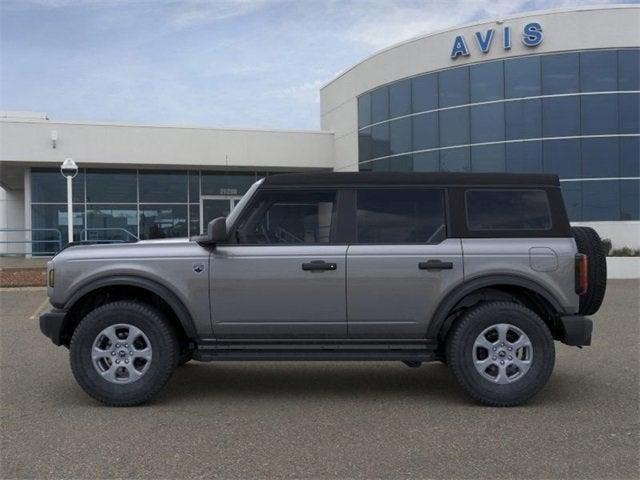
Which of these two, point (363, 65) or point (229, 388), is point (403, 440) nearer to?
point (229, 388)

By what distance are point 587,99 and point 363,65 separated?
8.69 m

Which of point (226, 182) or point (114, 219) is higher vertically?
point (226, 182)

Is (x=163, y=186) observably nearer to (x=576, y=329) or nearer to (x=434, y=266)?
(x=434, y=266)

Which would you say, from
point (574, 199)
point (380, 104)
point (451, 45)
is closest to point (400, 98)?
point (380, 104)

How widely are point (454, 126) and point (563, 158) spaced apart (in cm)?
380

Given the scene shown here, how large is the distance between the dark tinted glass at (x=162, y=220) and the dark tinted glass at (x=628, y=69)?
53.1 feet

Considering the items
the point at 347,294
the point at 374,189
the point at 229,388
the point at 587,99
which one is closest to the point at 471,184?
the point at 374,189

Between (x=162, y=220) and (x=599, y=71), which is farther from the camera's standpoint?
(x=162, y=220)

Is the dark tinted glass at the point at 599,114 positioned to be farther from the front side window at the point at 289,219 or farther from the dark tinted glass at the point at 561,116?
the front side window at the point at 289,219

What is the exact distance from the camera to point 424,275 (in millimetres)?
5227

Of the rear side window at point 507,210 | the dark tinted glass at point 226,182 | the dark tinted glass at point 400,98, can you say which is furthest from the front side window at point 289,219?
the dark tinted glass at point 226,182

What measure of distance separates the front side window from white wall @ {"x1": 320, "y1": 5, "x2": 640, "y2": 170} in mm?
17888

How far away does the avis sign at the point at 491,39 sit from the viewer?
2075 centimetres

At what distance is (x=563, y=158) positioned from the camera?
Result: 2059 cm
